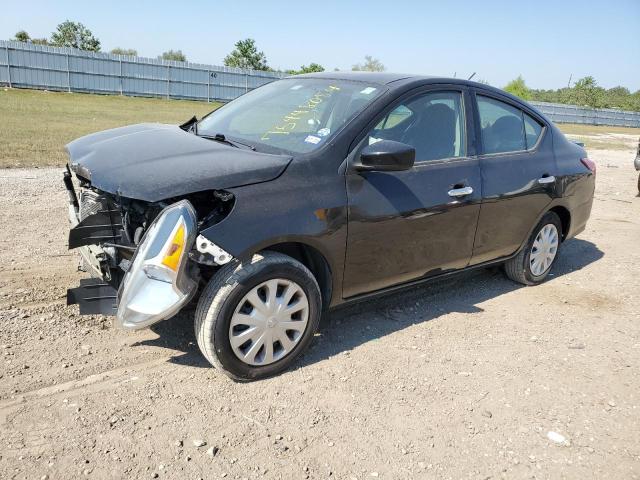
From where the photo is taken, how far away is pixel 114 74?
105ft

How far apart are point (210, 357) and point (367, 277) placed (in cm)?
117

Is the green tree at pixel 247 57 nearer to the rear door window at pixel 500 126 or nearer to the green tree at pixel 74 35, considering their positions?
the green tree at pixel 74 35

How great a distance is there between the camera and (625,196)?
10.3 meters

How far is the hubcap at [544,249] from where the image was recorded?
17.0ft

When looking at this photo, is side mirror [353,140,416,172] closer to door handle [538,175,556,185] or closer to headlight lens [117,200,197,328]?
headlight lens [117,200,197,328]

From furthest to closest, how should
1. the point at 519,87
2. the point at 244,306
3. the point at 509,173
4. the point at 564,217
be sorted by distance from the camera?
the point at 519,87, the point at 564,217, the point at 509,173, the point at 244,306

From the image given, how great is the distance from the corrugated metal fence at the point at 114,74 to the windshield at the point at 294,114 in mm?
29968

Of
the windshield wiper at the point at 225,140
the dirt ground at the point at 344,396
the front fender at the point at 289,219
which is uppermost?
the windshield wiper at the point at 225,140

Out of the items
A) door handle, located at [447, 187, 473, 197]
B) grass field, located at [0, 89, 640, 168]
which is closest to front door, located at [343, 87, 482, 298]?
door handle, located at [447, 187, 473, 197]

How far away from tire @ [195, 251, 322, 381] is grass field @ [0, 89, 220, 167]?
760 centimetres

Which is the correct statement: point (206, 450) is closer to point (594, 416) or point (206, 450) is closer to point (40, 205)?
point (594, 416)

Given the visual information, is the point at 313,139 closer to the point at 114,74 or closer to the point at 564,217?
the point at 564,217

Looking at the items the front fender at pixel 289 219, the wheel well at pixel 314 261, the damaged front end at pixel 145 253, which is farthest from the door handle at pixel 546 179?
the damaged front end at pixel 145 253

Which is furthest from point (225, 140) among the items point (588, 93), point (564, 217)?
point (588, 93)
